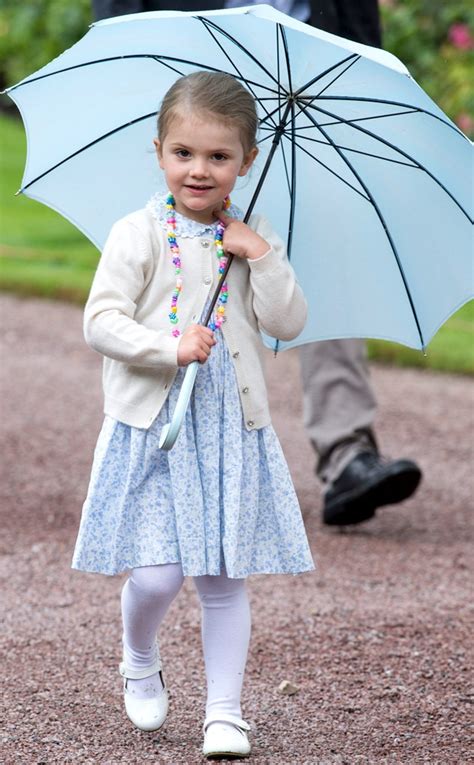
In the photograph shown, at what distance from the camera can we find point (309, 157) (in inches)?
118

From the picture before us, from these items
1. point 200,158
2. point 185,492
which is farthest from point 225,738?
point 200,158

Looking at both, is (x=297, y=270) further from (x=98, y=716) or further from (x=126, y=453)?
(x=98, y=716)

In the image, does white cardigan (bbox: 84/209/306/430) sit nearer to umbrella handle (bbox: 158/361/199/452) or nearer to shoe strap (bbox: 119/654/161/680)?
umbrella handle (bbox: 158/361/199/452)

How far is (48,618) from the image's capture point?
360 cm

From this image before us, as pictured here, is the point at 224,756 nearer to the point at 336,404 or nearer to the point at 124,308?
the point at 124,308

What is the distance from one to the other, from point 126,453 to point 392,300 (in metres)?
0.78

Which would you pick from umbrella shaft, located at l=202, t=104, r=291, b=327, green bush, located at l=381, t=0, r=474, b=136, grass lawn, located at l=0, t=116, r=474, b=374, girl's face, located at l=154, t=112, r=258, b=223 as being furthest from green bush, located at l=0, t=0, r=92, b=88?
girl's face, located at l=154, t=112, r=258, b=223

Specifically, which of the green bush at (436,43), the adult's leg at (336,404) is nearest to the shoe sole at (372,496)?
the adult's leg at (336,404)

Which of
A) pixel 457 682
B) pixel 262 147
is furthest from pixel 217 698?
pixel 262 147

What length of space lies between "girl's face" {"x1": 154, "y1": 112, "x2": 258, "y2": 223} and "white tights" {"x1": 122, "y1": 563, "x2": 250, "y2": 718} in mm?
717

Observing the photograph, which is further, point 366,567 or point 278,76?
point 366,567

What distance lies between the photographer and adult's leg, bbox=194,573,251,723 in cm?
274

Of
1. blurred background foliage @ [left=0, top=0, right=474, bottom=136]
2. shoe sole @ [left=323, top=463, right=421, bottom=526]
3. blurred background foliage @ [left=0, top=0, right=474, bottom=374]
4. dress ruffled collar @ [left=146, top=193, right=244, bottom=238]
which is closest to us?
dress ruffled collar @ [left=146, top=193, right=244, bottom=238]

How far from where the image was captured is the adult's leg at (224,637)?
2744mm
